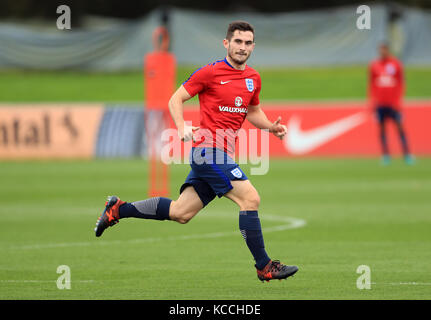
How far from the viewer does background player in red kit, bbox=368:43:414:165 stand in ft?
78.9

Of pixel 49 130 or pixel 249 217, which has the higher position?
pixel 49 130

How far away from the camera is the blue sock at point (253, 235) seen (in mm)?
8625

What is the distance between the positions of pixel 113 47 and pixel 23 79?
1181 cm

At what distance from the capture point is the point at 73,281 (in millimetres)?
8906

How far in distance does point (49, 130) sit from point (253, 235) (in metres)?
19.1

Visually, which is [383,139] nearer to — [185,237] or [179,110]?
[185,237]

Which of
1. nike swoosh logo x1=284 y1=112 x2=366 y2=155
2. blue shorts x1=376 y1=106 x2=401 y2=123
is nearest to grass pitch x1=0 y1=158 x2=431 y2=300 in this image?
blue shorts x1=376 y1=106 x2=401 y2=123

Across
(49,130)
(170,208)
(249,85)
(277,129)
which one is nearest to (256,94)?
(249,85)

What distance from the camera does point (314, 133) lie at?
26828mm

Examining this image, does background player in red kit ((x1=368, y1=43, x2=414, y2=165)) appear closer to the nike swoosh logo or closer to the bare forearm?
the nike swoosh logo

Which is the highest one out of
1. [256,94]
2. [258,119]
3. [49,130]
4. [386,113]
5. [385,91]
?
[385,91]

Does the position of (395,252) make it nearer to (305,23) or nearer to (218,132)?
(218,132)

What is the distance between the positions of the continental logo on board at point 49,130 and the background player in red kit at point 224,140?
18.0 m

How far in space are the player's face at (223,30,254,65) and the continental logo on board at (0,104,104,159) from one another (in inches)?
719
